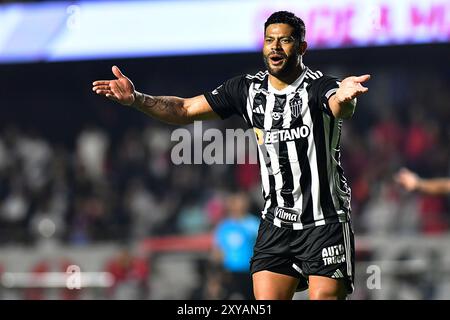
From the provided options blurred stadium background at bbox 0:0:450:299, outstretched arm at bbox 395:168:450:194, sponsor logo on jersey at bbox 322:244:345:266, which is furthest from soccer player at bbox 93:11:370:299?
blurred stadium background at bbox 0:0:450:299

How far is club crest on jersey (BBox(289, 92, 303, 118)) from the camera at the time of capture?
21.6 feet

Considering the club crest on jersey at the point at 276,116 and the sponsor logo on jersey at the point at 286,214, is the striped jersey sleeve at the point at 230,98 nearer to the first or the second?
the club crest on jersey at the point at 276,116

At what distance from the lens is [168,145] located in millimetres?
16875

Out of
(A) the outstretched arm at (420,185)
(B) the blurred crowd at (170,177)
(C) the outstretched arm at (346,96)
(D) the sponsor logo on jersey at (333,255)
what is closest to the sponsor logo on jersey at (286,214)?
(D) the sponsor logo on jersey at (333,255)

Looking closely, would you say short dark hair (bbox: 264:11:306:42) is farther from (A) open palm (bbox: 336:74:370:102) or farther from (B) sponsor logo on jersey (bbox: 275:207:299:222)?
(B) sponsor logo on jersey (bbox: 275:207:299:222)

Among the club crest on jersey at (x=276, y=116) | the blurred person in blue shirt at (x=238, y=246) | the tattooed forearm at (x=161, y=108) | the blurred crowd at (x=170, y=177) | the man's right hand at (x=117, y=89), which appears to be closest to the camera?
the club crest on jersey at (x=276, y=116)

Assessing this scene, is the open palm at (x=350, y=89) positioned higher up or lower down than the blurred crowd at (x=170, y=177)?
lower down

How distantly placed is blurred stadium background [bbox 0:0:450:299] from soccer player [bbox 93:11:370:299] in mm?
4994

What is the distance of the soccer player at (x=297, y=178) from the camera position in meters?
6.52

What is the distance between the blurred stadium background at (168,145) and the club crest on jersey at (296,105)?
5321 millimetres

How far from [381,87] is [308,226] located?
11289mm

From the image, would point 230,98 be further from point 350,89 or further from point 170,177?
point 170,177

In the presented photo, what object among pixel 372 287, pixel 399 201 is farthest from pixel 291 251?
pixel 399 201

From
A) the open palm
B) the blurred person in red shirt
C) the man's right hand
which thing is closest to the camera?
the open palm
